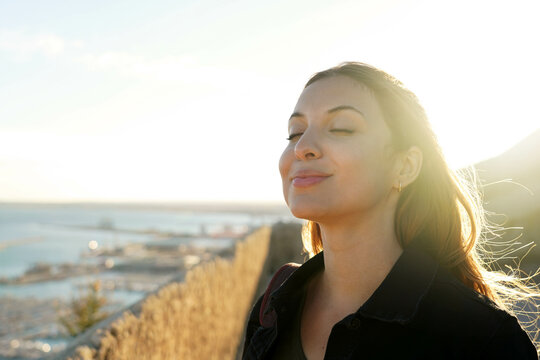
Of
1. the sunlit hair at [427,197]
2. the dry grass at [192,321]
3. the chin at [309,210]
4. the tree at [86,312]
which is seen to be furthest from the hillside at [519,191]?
the tree at [86,312]

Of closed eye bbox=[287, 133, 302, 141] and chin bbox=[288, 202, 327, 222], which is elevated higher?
closed eye bbox=[287, 133, 302, 141]

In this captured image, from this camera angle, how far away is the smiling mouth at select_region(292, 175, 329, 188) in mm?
1623

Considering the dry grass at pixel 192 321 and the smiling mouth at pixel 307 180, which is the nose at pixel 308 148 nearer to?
the smiling mouth at pixel 307 180

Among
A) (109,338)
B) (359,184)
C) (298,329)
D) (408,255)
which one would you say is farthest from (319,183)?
(109,338)

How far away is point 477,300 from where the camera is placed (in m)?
1.41

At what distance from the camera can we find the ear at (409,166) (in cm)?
173

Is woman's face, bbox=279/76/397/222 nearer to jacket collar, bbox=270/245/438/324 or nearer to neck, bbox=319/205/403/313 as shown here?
neck, bbox=319/205/403/313

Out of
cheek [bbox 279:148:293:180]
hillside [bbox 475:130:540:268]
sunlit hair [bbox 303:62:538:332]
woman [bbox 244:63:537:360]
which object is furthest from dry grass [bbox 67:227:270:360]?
hillside [bbox 475:130:540:268]

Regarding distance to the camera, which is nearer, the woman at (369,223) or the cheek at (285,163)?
the woman at (369,223)

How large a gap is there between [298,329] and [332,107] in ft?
2.62

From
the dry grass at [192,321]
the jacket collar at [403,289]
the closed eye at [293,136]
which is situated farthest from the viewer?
the dry grass at [192,321]

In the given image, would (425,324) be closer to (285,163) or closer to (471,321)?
(471,321)

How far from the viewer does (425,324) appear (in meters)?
1.42

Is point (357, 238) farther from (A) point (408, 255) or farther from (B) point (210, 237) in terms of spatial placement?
(B) point (210, 237)
